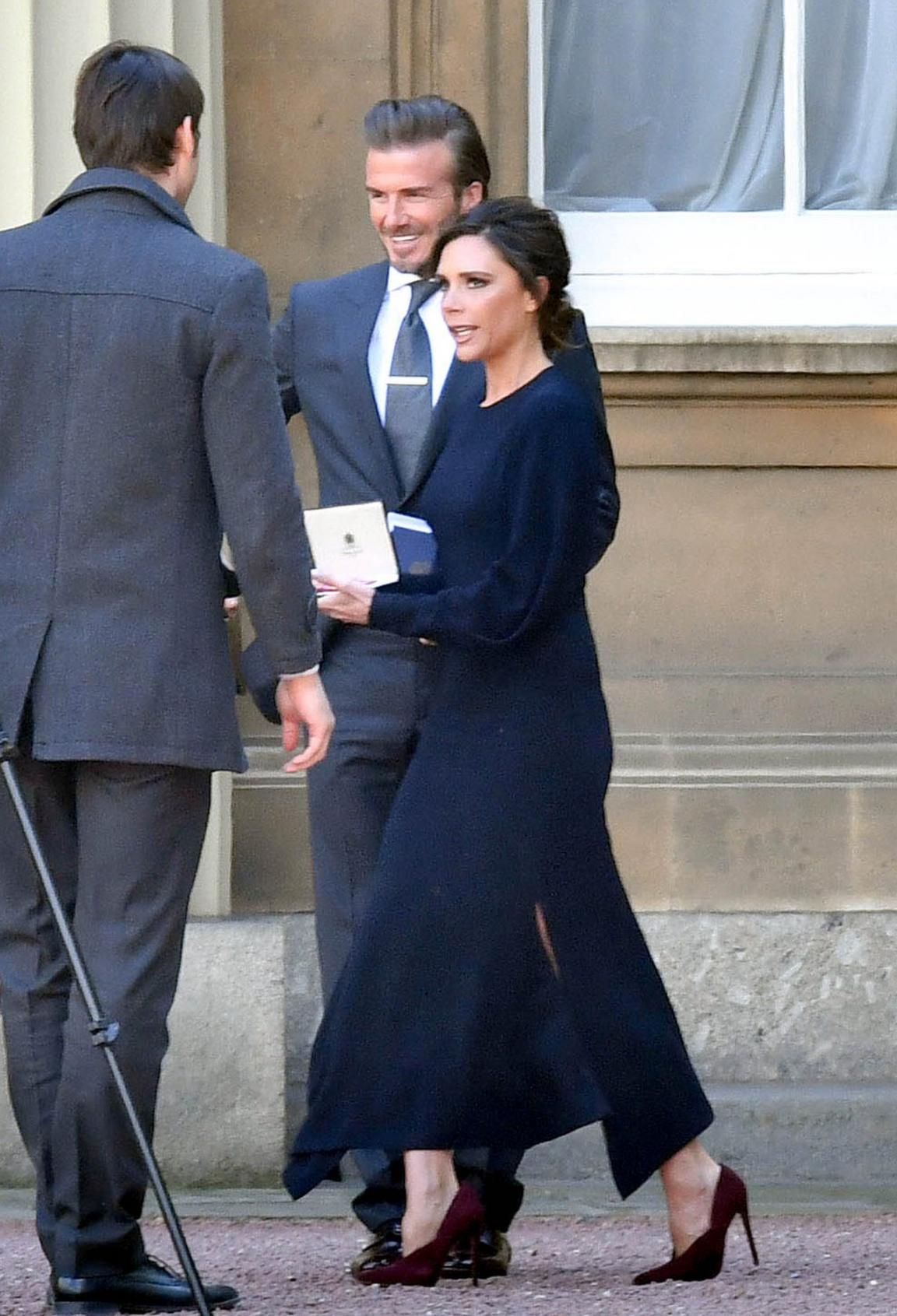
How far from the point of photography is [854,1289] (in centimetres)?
444

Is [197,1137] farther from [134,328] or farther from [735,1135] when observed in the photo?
[134,328]

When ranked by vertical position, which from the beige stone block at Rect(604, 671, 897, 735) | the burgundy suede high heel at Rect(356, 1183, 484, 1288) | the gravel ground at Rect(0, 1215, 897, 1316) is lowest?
the gravel ground at Rect(0, 1215, 897, 1316)

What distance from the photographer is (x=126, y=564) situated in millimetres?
3953

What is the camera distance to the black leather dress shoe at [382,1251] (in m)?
4.51

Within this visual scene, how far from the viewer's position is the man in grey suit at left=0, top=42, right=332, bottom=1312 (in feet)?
12.9

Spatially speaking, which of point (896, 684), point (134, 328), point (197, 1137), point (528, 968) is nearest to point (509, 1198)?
point (528, 968)

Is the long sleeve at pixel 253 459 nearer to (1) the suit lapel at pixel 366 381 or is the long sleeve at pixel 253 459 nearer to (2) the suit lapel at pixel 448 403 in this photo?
(2) the suit lapel at pixel 448 403

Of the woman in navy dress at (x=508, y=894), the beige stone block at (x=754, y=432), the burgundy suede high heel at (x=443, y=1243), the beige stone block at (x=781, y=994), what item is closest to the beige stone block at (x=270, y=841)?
the beige stone block at (x=781, y=994)

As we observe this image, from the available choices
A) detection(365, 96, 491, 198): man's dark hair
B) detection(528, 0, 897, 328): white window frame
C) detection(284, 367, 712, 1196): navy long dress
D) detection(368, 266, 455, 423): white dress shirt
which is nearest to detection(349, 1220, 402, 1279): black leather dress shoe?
detection(284, 367, 712, 1196): navy long dress

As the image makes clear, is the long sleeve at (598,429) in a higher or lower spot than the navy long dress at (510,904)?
higher

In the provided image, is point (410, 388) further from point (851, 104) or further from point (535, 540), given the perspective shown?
point (851, 104)

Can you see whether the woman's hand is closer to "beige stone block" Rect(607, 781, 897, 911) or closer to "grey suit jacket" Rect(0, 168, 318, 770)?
"grey suit jacket" Rect(0, 168, 318, 770)

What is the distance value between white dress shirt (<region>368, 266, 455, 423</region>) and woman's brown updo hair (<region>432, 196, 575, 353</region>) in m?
0.34

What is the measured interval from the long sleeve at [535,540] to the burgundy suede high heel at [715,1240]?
987mm
